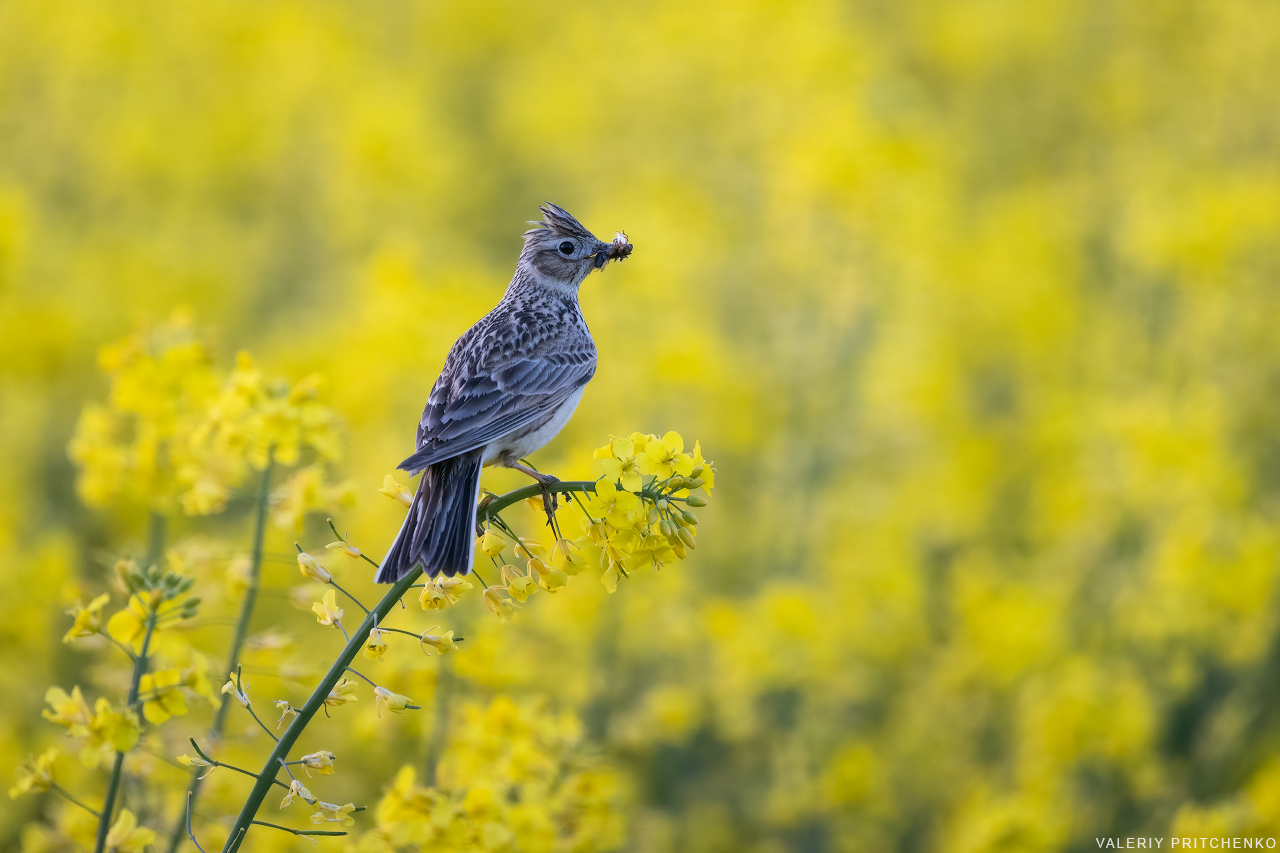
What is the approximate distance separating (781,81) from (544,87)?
4.08m

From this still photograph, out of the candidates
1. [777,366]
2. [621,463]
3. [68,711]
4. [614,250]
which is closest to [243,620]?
[68,711]

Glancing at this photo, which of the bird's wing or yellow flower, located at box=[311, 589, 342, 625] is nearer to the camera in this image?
yellow flower, located at box=[311, 589, 342, 625]

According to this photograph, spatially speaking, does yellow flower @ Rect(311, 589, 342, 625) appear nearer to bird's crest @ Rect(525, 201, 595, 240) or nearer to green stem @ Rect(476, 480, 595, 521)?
green stem @ Rect(476, 480, 595, 521)

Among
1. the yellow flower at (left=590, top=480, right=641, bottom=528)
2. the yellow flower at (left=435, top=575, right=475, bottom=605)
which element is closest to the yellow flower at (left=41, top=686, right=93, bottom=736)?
the yellow flower at (left=435, top=575, right=475, bottom=605)

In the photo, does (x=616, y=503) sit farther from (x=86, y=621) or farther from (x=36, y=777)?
(x=36, y=777)

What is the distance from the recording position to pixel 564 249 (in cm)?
315

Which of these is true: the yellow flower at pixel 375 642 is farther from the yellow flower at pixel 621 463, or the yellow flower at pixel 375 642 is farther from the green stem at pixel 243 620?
the green stem at pixel 243 620

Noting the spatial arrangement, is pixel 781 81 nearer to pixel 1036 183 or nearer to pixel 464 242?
pixel 464 242

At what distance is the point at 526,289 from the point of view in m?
3.34

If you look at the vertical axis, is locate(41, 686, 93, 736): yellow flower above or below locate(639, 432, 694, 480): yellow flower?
below

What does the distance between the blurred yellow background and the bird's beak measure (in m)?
1.14

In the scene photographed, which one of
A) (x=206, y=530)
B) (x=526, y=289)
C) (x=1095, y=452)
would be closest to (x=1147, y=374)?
(x=1095, y=452)

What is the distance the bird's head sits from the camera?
10.1 feet

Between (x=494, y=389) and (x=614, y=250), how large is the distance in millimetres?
570
